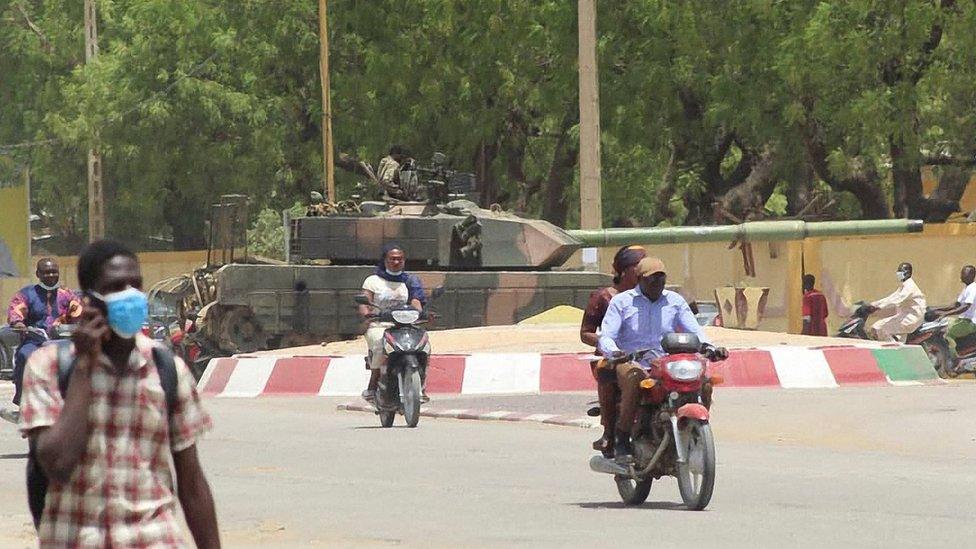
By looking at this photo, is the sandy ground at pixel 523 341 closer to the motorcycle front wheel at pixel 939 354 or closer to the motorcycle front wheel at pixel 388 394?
the motorcycle front wheel at pixel 939 354

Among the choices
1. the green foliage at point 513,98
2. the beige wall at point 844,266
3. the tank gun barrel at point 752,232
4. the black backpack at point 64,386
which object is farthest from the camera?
the green foliage at point 513,98

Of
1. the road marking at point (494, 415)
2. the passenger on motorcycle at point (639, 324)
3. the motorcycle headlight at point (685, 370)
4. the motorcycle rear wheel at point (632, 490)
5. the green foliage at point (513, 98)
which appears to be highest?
the green foliage at point (513, 98)

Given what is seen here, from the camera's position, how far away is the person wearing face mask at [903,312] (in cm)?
2559

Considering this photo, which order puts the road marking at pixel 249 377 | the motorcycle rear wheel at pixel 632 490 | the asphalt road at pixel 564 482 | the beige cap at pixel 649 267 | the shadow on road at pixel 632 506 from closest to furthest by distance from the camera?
the asphalt road at pixel 564 482, the shadow on road at pixel 632 506, the beige cap at pixel 649 267, the motorcycle rear wheel at pixel 632 490, the road marking at pixel 249 377

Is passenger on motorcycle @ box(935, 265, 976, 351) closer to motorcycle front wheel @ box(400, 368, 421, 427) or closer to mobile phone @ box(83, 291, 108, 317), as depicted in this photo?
motorcycle front wheel @ box(400, 368, 421, 427)

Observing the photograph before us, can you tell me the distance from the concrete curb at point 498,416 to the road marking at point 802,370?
387 cm

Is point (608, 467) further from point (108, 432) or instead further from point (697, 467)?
point (108, 432)

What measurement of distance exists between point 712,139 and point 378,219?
13.3 metres

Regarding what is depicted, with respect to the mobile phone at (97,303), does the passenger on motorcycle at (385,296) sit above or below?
below

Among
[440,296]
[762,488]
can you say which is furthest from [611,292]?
[440,296]

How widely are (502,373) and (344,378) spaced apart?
172 centimetres

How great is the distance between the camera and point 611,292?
1260 cm

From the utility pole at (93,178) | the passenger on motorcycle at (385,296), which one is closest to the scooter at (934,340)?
the passenger on motorcycle at (385,296)

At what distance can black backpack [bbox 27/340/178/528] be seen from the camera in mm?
5199
